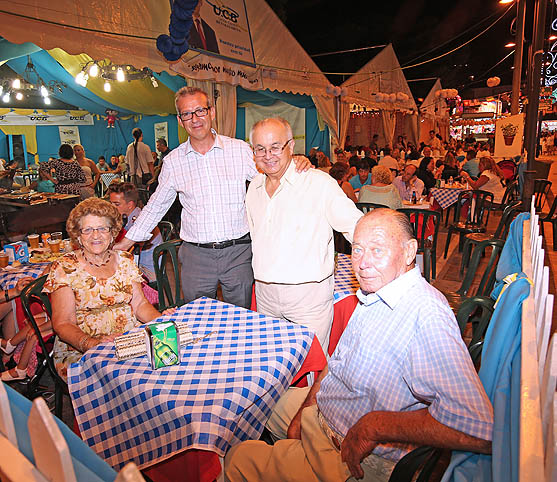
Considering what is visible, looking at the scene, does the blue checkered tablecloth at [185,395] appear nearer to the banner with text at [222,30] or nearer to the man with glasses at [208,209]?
the man with glasses at [208,209]

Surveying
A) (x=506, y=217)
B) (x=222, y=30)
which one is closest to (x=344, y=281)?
(x=506, y=217)

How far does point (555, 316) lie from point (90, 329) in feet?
14.4

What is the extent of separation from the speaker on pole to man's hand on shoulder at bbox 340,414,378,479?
14737 mm

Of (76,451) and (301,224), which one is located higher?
(301,224)

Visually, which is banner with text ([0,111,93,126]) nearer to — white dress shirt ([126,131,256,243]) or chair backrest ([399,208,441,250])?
chair backrest ([399,208,441,250])

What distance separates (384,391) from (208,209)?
1764 millimetres

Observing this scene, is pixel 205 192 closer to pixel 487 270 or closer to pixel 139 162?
pixel 487 270

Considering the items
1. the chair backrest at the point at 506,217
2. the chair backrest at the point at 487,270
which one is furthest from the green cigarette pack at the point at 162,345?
the chair backrest at the point at 506,217

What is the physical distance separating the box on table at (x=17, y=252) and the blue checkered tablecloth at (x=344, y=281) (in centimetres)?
263

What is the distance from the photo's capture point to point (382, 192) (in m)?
5.28

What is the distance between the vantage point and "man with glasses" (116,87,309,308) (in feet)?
9.14

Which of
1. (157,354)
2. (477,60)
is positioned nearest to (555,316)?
(157,354)

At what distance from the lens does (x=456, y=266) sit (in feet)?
19.9

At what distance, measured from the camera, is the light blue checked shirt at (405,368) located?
1.24m
